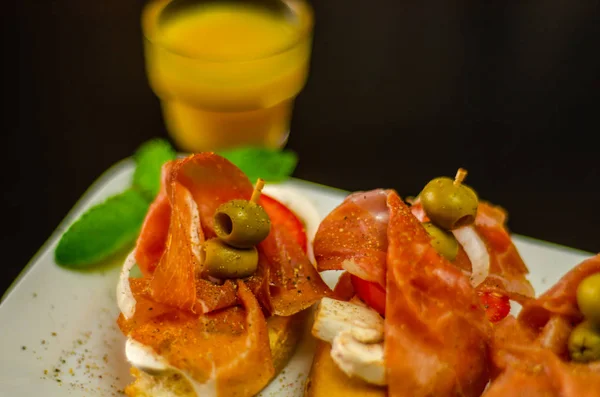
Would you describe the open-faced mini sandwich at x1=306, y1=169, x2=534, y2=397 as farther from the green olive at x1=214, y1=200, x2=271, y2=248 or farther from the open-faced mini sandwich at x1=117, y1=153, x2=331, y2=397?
the green olive at x1=214, y1=200, x2=271, y2=248

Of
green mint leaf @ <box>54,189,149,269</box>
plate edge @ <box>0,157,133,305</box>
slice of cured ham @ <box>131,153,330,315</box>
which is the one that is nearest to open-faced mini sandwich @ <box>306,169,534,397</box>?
slice of cured ham @ <box>131,153,330,315</box>

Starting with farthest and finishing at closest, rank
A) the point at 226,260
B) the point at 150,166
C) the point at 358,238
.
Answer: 1. the point at 150,166
2. the point at 358,238
3. the point at 226,260

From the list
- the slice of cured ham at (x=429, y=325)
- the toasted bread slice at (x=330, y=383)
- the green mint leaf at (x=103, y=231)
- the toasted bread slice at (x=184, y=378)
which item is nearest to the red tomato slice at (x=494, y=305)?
the slice of cured ham at (x=429, y=325)

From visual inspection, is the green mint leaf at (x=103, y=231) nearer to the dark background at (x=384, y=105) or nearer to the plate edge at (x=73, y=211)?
the plate edge at (x=73, y=211)

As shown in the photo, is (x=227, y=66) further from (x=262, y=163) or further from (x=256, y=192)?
(x=256, y=192)

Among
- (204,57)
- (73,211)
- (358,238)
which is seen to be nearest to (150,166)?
(73,211)

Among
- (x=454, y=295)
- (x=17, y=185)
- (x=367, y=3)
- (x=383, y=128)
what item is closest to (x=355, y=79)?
(x=383, y=128)
